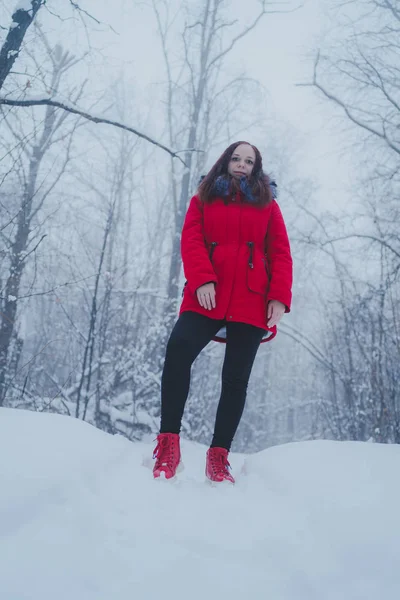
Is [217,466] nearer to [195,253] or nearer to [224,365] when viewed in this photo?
[224,365]

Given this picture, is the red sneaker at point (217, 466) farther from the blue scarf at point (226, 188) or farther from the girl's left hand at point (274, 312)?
the blue scarf at point (226, 188)

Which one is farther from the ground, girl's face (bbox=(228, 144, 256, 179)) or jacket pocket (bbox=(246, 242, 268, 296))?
girl's face (bbox=(228, 144, 256, 179))

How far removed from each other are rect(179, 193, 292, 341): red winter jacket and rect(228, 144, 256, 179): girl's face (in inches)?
7.1

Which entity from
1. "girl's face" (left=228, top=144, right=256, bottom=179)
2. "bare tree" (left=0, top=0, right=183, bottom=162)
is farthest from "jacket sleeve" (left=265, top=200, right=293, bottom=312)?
"bare tree" (left=0, top=0, right=183, bottom=162)

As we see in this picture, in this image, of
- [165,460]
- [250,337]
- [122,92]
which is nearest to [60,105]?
[250,337]

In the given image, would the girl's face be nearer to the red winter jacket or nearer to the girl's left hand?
the red winter jacket

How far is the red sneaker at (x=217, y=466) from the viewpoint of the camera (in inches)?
61.6

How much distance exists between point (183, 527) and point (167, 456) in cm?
49

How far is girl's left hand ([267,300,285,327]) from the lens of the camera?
173 cm

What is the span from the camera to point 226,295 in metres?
1.71

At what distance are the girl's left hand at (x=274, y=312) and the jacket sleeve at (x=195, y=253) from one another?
0.32 metres

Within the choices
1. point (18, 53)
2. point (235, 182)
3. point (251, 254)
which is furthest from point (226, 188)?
point (18, 53)

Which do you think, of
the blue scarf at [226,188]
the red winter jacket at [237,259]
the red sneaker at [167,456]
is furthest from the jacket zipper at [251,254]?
the red sneaker at [167,456]

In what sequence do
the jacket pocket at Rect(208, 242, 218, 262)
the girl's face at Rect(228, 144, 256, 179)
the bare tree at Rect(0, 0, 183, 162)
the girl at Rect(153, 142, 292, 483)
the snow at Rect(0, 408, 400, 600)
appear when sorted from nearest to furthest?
the snow at Rect(0, 408, 400, 600), the girl at Rect(153, 142, 292, 483), the jacket pocket at Rect(208, 242, 218, 262), the girl's face at Rect(228, 144, 256, 179), the bare tree at Rect(0, 0, 183, 162)
